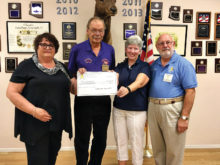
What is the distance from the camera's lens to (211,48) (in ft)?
9.70

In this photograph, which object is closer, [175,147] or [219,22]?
[175,147]

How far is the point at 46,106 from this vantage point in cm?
150

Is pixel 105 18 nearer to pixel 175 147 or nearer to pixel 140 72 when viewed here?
pixel 140 72

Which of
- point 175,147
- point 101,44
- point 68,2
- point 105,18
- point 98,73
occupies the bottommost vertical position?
point 175,147

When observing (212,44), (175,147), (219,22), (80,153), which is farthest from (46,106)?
(219,22)

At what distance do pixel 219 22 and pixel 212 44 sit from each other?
0.36 m

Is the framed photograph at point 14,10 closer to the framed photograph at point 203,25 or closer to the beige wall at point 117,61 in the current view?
the beige wall at point 117,61

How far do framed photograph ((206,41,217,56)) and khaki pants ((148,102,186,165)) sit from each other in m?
1.57

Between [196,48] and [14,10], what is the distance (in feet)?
9.33

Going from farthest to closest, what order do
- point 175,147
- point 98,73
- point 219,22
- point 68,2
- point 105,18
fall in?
point 219,22
point 68,2
point 105,18
point 175,147
point 98,73

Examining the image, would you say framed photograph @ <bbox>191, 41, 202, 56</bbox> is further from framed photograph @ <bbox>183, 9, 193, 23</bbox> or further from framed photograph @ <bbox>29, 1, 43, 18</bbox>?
framed photograph @ <bbox>29, 1, 43, 18</bbox>

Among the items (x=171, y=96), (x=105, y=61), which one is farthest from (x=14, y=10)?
(x=171, y=96)

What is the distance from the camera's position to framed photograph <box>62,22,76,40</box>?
2.77m

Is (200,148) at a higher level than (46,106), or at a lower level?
lower
